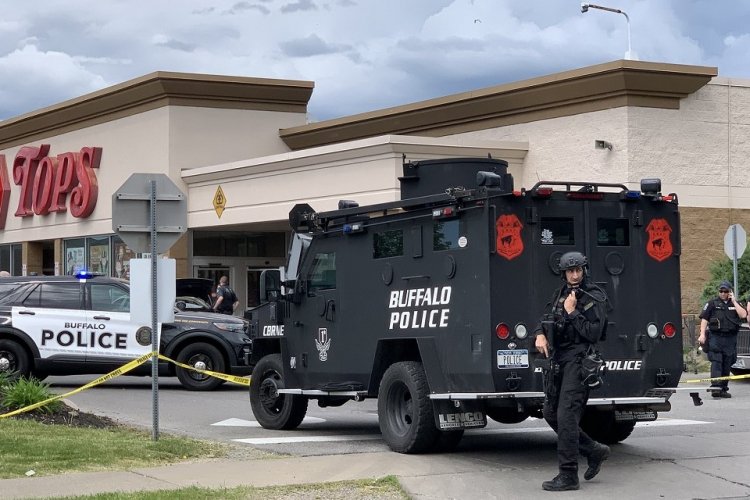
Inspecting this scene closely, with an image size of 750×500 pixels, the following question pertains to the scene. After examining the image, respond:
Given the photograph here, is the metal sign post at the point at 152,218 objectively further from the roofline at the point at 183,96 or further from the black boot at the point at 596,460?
the roofline at the point at 183,96

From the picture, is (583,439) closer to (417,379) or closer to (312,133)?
(417,379)

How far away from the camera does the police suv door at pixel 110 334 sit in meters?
19.1

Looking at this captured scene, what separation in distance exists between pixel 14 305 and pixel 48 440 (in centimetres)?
778

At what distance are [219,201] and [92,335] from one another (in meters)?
13.3

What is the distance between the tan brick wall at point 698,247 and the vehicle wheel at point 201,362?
452 inches

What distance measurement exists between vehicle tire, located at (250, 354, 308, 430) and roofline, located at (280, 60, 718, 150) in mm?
13528

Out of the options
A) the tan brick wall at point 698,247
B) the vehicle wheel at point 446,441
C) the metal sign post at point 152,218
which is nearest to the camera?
the vehicle wheel at point 446,441

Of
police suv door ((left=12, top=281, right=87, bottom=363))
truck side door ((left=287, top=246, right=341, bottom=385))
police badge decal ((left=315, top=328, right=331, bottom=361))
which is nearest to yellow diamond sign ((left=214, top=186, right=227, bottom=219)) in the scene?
police suv door ((left=12, top=281, right=87, bottom=363))

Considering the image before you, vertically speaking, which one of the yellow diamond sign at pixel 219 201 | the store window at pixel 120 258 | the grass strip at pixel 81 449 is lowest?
the grass strip at pixel 81 449

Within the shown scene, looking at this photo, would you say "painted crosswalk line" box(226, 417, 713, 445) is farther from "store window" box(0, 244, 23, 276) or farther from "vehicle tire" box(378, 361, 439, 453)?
"store window" box(0, 244, 23, 276)

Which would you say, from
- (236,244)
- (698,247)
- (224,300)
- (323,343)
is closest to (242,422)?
(323,343)

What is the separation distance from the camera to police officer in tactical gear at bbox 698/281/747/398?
18469 mm

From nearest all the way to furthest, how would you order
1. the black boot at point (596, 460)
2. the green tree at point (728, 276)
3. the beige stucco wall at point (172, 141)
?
the black boot at point (596, 460)
the green tree at point (728, 276)
the beige stucco wall at point (172, 141)

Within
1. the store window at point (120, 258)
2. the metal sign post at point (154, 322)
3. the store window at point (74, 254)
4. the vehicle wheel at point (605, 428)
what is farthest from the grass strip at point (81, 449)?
the store window at point (74, 254)
